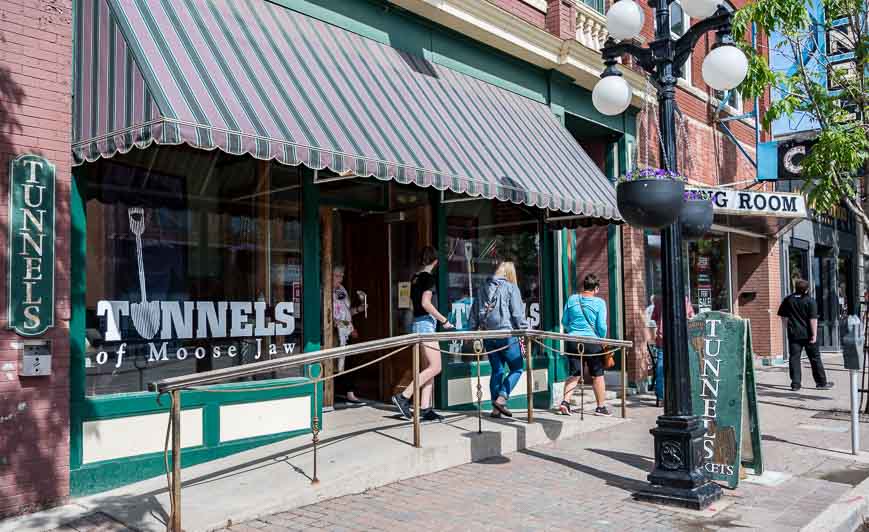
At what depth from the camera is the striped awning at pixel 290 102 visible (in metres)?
5.21

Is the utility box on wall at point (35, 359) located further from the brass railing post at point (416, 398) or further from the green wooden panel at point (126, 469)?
the brass railing post at point (416, 398)

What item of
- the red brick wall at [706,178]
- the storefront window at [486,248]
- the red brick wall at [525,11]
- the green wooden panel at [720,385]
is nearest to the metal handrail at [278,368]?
the storefront window at [486,248]

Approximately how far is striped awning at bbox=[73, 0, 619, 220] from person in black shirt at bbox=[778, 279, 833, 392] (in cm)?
572

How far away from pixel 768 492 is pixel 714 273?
11229mm

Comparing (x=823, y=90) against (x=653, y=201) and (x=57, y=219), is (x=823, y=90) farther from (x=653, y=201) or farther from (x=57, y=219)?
(x=57, y=219)

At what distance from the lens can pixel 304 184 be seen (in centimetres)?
753

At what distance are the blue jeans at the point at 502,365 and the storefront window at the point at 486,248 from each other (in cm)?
98

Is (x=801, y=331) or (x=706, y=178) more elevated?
(x=706, y=178)

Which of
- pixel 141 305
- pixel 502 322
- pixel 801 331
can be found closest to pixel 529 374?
pixel 502 322

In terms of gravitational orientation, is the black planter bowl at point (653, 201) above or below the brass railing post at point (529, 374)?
above

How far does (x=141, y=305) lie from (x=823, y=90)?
30.4 feet

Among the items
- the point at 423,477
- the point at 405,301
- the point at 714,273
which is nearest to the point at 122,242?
the point at 423,477

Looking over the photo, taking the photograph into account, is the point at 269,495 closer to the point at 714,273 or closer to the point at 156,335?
the point at 156,335

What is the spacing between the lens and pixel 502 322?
8352mm
